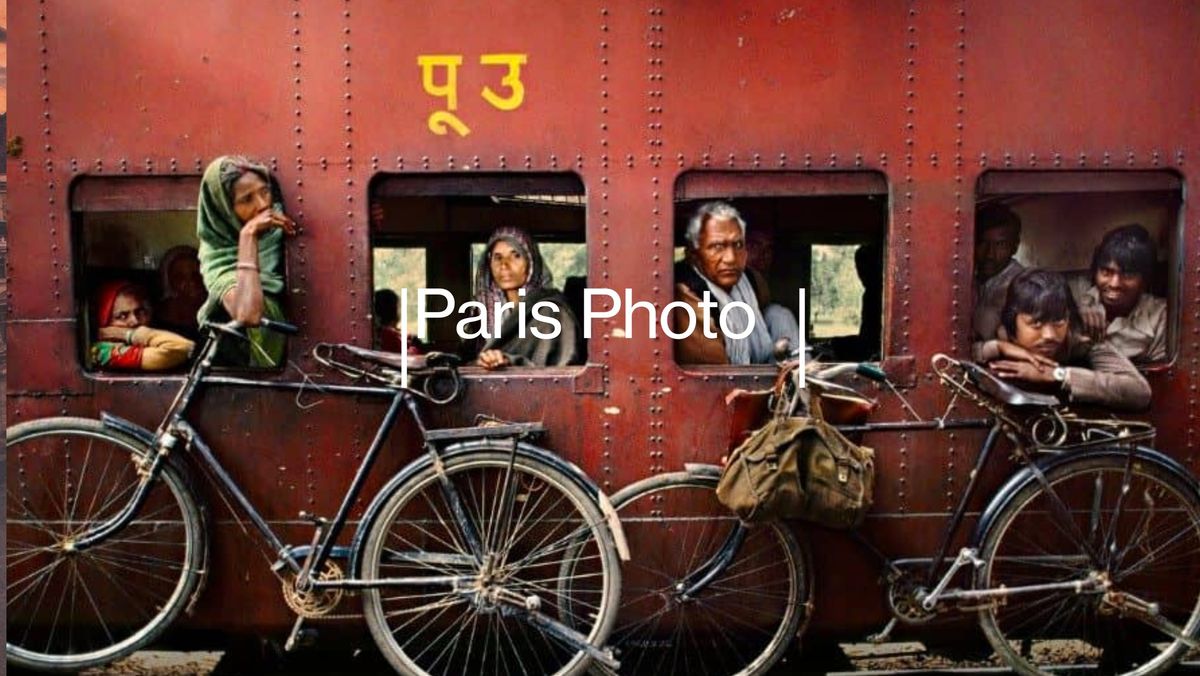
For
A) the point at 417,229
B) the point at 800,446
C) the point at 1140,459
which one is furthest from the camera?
the point at 417,229

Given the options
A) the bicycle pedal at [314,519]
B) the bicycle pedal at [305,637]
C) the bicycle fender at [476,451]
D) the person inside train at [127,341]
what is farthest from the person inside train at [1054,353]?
the person inside train at [127,341]

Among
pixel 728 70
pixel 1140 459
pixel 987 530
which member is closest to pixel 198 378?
pixel 728 70

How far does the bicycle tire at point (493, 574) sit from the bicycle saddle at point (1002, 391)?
1.59 meters

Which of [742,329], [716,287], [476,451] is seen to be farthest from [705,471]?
[476,451]

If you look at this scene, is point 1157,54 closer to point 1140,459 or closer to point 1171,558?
point 1140,459

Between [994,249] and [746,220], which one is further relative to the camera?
[746,220]

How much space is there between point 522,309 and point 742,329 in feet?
3.11

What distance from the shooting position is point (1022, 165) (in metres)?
4.06

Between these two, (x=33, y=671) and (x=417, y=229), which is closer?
(x=33, y=671)

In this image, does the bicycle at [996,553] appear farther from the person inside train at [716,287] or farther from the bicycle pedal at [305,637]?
the bicycle pedal at [305,637]

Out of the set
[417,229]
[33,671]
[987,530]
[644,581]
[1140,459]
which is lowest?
[33,671]

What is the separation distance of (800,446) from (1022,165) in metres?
1.52

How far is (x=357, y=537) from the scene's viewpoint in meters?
3.87

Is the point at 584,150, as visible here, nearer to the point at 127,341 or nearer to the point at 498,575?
the point at 498,575
